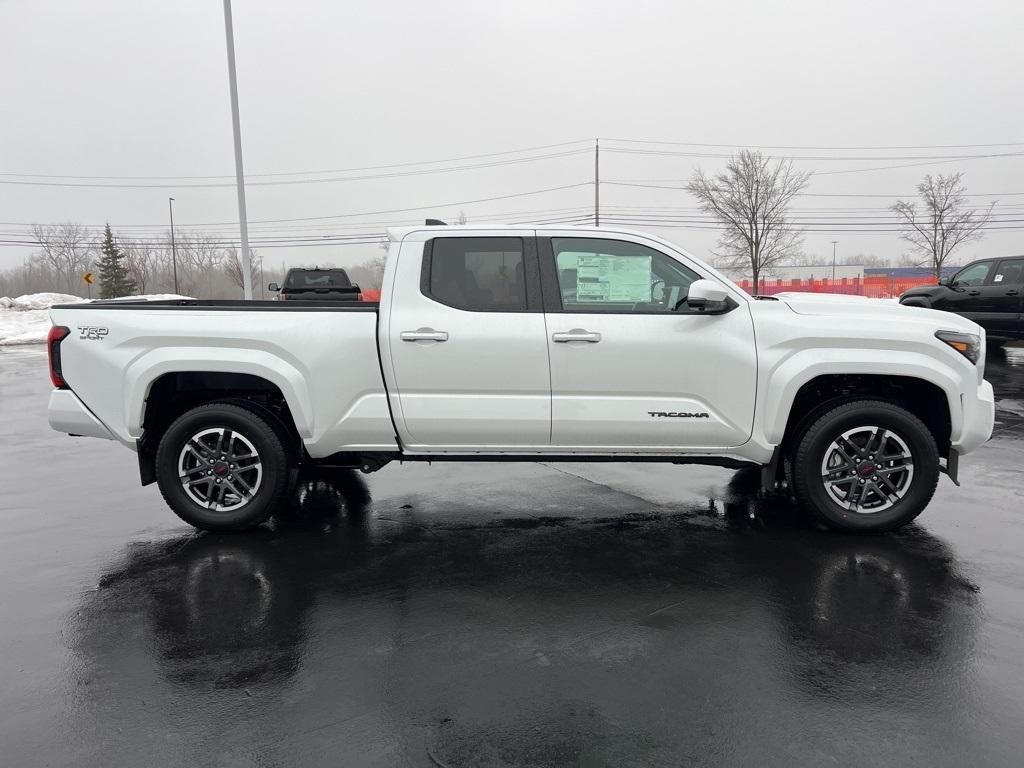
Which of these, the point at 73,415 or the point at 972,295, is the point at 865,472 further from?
the point at 972,295

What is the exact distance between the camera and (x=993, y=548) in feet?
14.8

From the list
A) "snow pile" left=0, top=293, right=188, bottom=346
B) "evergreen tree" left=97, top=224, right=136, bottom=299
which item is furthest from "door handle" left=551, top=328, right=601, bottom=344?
"evergreen tree" left=97, top=224, right=136, bottom=299

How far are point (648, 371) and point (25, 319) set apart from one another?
40596 mm

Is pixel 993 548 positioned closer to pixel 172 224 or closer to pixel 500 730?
pixel 500 730

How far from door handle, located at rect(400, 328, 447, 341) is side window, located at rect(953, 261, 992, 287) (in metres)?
14.2

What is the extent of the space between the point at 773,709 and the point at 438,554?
7.50ft

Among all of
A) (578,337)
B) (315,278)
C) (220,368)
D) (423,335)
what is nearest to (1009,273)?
(578,337)

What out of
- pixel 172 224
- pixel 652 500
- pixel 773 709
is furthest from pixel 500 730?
pixel 172 224

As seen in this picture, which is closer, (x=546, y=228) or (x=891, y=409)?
(x=891, y=409)

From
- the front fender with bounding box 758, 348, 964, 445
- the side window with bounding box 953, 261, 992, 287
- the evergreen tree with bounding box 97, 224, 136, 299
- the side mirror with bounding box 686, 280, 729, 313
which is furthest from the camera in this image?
the evergreen tree with bounding box 97, 224, 136, 299

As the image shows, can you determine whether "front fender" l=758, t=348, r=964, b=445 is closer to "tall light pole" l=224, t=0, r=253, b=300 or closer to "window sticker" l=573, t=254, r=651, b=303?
"window sticker" l=573, t=254, r=651, b=303

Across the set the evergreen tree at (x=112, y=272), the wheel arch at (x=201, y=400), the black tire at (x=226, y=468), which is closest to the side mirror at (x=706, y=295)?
the wheel arch at (x=201, y=400)

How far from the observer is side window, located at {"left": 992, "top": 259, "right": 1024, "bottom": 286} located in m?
14.1

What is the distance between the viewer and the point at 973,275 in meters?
14.9
